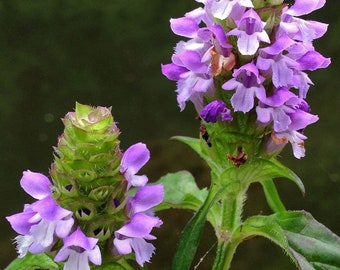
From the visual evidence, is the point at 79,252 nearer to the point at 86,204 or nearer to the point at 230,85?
the point at 86,204

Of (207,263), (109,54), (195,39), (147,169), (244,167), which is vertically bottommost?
(207,263)

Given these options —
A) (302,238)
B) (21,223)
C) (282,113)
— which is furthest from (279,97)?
(21,223)

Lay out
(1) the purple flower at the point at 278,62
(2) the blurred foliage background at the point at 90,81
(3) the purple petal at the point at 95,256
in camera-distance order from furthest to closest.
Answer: (2) the blurred foliage background at the point at 90,81
(1) the purple flower at the point at 278,62
(3) the purple petal at the point at 95,256

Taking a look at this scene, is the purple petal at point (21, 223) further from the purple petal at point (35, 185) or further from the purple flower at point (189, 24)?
the purple flower at point (189, 24)

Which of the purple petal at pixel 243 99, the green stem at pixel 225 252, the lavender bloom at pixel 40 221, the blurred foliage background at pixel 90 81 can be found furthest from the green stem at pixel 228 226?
the blurred foliage background at pixel 90 81

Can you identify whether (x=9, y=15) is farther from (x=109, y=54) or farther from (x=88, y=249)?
(x=88, y=249)

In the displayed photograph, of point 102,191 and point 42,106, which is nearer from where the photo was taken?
point 102,191

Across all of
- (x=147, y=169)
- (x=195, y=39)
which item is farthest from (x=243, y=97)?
(x=147, y=169)
